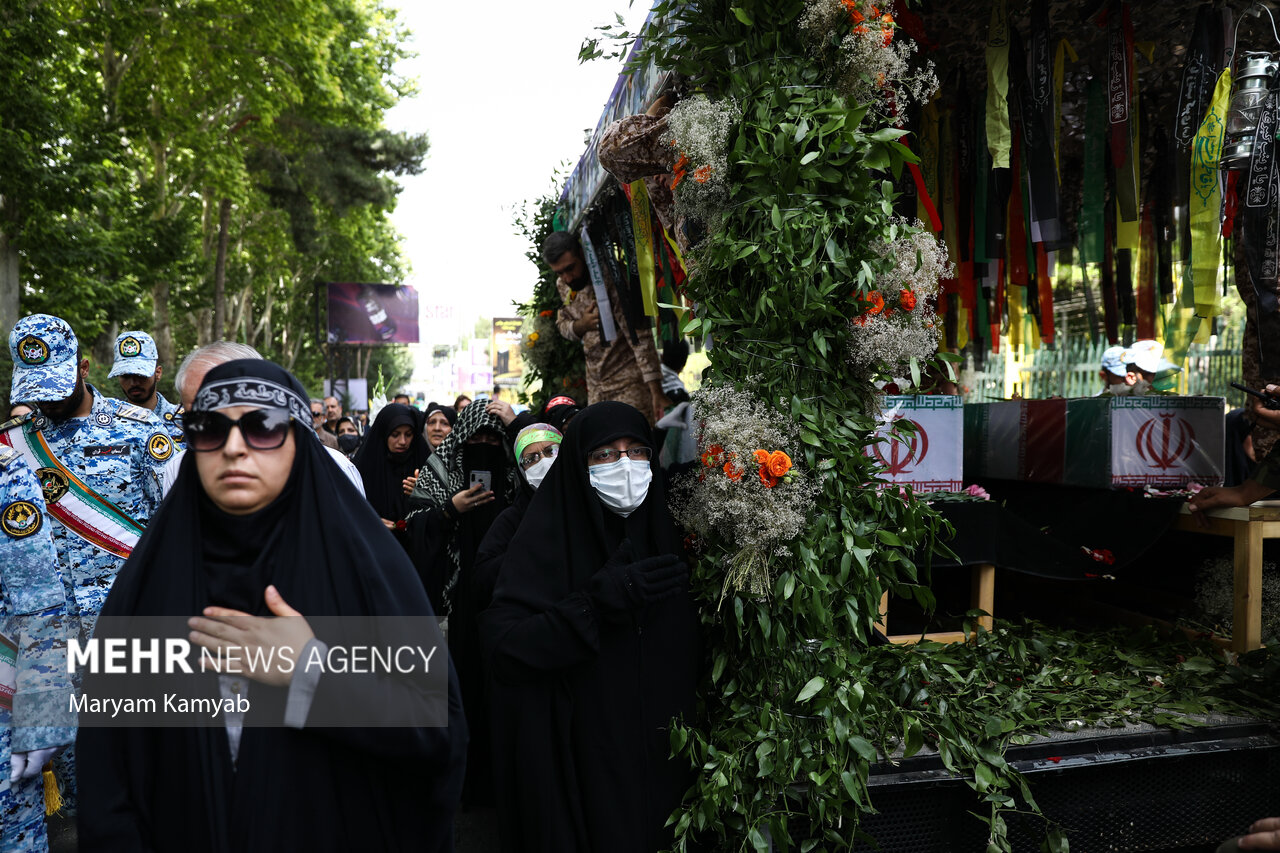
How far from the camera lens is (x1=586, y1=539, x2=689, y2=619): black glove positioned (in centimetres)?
241

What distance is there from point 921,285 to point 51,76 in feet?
40.2

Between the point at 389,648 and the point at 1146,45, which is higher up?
the point at 1146,45

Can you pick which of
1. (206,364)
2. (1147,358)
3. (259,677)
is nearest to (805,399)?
(259,677)

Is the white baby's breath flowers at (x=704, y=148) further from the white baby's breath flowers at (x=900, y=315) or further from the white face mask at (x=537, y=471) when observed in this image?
the white face mask at (x=537, y=471)

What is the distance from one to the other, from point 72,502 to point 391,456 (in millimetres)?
2294

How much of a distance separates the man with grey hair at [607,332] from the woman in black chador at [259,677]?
419 cm

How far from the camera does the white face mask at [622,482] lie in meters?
2.58

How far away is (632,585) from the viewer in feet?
7.94

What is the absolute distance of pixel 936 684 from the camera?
3168 mm

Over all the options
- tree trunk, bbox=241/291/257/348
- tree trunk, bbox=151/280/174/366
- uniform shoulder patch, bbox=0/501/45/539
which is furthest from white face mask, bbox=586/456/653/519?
tree trunk, bbox=241/291/257/348

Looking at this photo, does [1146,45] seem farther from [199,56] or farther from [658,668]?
[199,56]

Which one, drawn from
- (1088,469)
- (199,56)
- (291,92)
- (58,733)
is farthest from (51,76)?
(1088,469)

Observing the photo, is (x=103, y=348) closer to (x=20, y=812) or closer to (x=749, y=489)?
(x=20, y=812)

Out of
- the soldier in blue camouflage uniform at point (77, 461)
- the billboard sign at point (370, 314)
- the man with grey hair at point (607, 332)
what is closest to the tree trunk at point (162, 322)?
the billboard sign at point (370, 314)
